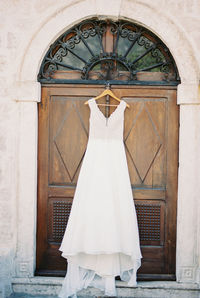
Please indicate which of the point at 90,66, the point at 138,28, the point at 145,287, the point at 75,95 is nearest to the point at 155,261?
the point at 145,287

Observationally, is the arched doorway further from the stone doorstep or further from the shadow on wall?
the shadow on wall

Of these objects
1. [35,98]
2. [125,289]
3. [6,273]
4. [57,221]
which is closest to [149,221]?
[125,289]

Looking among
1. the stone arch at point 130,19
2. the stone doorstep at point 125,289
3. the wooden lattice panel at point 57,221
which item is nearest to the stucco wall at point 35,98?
the stone arch at point 130,19

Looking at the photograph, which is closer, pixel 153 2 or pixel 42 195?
pixel 153 2

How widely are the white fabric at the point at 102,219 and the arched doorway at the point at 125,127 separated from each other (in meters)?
0.31

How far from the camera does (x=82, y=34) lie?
4.21 metres

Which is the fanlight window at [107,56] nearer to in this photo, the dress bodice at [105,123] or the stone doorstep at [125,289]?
the dress bodice at [105,123]

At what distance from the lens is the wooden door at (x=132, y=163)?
13.8 ft

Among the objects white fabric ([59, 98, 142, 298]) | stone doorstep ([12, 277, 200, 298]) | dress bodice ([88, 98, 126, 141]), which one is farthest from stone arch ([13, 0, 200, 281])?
dress bodice ([88, 98, 126, 141])

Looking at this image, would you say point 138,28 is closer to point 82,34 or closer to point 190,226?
point 82,34

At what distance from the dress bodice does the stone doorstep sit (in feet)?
6.41

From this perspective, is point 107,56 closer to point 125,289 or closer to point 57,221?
point 57,221

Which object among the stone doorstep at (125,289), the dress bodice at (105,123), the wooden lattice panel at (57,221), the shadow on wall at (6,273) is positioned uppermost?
the dress bodice at (105,123)

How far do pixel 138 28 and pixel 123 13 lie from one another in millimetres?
314
